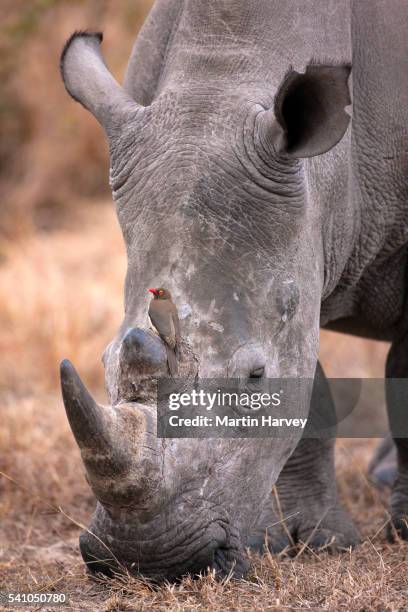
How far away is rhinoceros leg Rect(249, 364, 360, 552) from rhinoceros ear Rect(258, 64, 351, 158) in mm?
1493

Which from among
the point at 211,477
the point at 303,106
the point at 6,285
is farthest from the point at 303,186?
the point at 6,285

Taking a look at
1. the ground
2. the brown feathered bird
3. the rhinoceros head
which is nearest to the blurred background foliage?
the ground

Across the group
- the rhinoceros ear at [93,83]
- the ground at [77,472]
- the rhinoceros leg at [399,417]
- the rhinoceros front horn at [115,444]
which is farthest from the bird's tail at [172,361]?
the rhinoceros leg at [399,417]

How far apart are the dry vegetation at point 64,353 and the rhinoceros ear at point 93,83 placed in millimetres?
1376

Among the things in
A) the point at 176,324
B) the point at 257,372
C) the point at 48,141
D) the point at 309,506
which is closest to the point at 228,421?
the point at 257,372

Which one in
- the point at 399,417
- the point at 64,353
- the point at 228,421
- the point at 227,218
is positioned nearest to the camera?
the point at 228,421

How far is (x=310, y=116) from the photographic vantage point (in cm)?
371

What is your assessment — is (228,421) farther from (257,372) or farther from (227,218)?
(227,218)

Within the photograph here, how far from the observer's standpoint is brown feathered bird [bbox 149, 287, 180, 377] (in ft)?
11.1

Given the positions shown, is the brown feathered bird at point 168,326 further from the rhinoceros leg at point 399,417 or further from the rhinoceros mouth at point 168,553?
the rhinoceros leg at point 399,417

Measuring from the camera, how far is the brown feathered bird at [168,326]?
340 centimetres

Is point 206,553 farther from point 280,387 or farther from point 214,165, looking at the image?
point 214,165

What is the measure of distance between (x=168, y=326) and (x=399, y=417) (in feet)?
5.96

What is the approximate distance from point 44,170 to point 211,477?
1040cm
